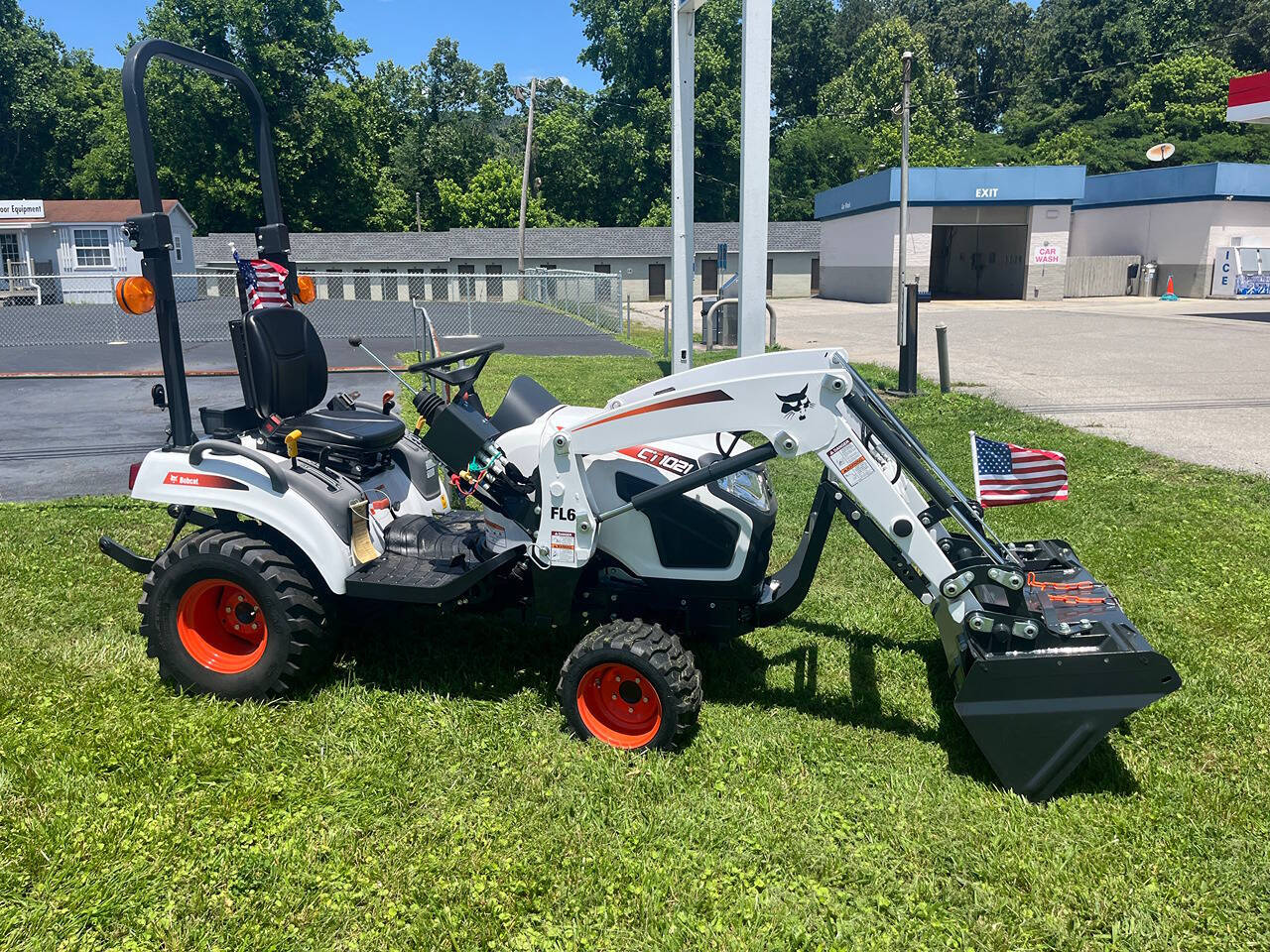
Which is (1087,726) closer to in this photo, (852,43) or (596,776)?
(596,776)

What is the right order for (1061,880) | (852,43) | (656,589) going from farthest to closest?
(852,43), (656,589), (1061,880)

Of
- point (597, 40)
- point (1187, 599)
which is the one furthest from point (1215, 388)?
point (597, 40)

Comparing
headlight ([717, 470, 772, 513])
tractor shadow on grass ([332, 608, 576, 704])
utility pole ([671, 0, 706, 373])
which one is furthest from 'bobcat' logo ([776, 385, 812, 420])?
utility pole ([671, 0, 706, 373])

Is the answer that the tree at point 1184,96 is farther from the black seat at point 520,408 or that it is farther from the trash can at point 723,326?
the black seat at point 520,408

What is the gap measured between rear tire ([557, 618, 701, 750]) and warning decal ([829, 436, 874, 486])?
0.95 metres

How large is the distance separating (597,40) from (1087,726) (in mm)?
62112

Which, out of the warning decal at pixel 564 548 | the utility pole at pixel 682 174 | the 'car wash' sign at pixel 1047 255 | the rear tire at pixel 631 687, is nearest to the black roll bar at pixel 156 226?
the warning decal at pixel 564 548

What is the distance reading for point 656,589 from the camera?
4117 mm

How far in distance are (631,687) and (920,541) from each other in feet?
4.26

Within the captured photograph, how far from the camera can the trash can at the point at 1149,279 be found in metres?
38.4

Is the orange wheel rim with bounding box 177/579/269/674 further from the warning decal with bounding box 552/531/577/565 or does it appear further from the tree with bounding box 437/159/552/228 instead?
the tree with bounding box 437/159/552/228

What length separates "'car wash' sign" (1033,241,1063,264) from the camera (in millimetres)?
36750

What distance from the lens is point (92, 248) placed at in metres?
39.3

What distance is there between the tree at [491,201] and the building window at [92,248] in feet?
63.0
